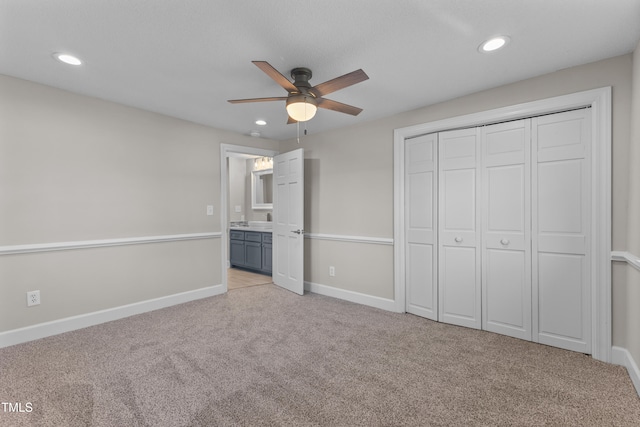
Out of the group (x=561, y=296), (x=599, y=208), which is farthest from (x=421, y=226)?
(x=599, y=208)

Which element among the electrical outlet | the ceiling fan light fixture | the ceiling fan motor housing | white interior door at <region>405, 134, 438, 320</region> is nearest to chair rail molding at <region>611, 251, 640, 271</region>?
white interior door at <region>405, 134, 438, 320</region>

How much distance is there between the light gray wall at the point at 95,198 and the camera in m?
2.60

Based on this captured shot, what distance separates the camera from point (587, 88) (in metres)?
2.35

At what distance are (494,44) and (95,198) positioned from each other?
3.74 m

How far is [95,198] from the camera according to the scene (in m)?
3.05

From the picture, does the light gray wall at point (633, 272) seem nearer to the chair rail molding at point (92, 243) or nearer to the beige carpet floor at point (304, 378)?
the beige carpet floor at point (304, 378)

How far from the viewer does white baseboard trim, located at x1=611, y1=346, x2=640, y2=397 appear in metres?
1.94

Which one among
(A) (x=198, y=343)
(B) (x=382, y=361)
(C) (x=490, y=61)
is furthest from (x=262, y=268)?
(C) (x=490, y=61)

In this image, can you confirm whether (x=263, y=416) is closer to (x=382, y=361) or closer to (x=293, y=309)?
(x=382, y=361)

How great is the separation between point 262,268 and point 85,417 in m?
3.72

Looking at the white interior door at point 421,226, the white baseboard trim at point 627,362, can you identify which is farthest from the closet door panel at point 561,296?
the white interior door at point 421,226

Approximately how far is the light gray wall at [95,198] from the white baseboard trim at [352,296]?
143cm

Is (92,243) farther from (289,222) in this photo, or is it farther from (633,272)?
(633,272)

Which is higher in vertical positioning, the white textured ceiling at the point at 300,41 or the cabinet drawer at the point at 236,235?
the white textured ceiling at the point at 300,41
